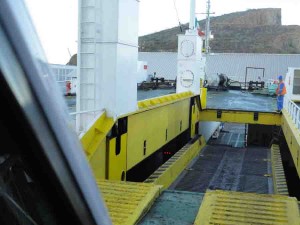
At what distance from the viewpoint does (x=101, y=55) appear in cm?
688

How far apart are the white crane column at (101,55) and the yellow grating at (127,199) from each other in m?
1.48

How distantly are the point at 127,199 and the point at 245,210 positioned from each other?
1361mm

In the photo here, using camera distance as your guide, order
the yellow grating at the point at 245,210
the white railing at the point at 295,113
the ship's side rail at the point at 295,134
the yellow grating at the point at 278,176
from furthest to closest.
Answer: the white railing at the point at 295,113, the ship's side rail at the point at 295,134, the yellow grating at the point at 278,176, the yellow grating at the point at 245,210

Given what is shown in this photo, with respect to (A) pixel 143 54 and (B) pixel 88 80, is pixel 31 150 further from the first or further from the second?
(A) pixel 143 54

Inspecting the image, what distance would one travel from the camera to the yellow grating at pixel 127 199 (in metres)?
4.37

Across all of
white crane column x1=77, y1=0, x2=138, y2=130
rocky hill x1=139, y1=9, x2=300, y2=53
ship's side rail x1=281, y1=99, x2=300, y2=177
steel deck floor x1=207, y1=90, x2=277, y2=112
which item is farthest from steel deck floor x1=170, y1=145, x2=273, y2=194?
rocky hill x1=139, y1=9, x2=300, y2=53

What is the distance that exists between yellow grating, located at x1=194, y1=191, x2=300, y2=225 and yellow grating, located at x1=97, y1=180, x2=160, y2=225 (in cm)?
62

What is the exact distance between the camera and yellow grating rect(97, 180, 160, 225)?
14.3 feet

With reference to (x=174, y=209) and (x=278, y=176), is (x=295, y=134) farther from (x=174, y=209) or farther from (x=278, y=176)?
(x=174, y=209)

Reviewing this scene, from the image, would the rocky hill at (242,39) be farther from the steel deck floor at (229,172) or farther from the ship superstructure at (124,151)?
the steel deck floor at (229,172)

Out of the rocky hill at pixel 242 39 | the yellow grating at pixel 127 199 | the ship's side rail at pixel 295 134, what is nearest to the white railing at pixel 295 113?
the ship's side rail at pixel 295 134

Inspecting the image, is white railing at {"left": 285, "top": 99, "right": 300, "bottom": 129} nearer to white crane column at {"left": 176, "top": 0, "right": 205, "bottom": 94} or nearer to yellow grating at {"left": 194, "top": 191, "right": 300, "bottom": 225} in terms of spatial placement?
white crane column at {"left": 176, "top": 0, "right": 205, "bottom": 94}

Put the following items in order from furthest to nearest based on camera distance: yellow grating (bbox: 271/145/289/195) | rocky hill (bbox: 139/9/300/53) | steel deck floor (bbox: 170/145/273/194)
A: rocky hill (bbox: 139/9/300/53) < steel deck floor (bbox: 170/145/273/194) < yellow grating (bbox: 271/145/289/195)

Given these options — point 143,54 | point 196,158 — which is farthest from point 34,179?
point 143,54
